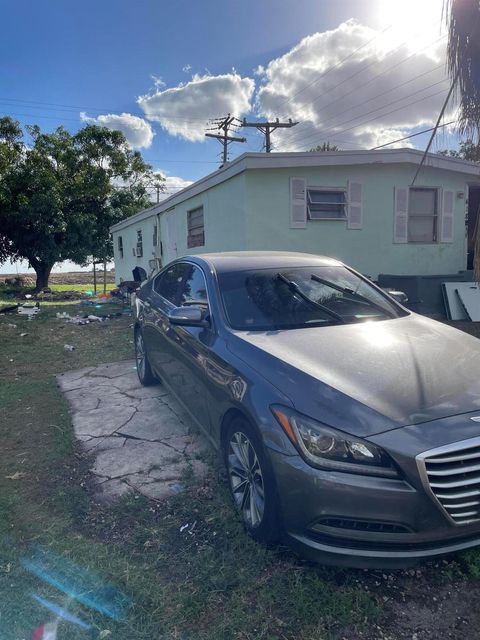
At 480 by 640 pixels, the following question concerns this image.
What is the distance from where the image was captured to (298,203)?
30.0ft

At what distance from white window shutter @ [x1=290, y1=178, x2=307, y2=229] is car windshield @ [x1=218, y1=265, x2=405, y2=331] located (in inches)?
222

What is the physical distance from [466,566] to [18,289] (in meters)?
23.6

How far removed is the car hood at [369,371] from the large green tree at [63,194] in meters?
19.7

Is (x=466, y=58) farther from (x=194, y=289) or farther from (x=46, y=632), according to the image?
(x=46, y=632)

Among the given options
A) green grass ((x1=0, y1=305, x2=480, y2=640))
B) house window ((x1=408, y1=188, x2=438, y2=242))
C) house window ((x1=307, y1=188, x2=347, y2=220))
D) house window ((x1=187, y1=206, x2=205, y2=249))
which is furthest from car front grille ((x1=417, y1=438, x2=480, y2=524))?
house window ((x1=187, y1=206, x2=205, y2=249))

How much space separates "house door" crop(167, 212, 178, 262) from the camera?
1290cm

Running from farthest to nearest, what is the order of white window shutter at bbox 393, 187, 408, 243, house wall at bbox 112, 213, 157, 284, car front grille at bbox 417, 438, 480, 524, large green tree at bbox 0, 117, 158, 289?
1. large green tree at bbox 0, 117, 158, 289
2. house wall at bbox 112, 213, 157, 284
3. white window shutter at bbox 393, 187, 408, 243
4. car front grille at bbox 417, 438, 480, 524

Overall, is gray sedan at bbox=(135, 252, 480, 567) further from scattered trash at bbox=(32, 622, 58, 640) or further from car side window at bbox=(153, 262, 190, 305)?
scattered trash at bbox=(32, 622, 58, 640)

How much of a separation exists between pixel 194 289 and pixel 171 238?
9.86 m

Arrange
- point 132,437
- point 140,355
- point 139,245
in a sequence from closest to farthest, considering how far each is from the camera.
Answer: point 132,437 < point 140,355 < point 139,245

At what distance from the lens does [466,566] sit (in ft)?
7.27

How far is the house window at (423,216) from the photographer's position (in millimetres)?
10094

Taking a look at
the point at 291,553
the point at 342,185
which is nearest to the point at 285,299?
the point at 291,553

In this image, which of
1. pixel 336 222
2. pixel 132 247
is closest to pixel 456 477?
pixel 336 222
